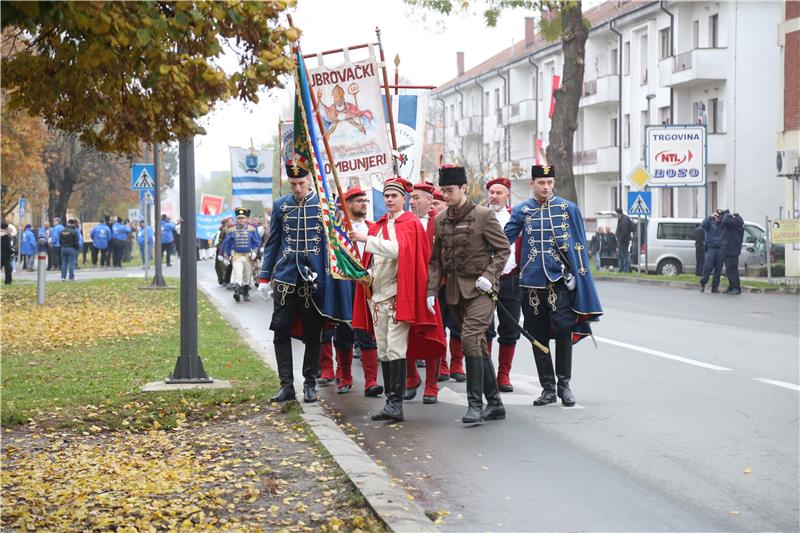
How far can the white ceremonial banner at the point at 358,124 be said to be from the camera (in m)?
10.2

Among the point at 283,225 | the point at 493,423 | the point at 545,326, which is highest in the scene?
the point at 283,225

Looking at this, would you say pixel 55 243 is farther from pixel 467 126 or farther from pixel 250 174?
pixel 467 126

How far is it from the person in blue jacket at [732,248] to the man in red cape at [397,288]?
17.3 meters

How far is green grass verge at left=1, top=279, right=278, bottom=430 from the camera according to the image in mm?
9688

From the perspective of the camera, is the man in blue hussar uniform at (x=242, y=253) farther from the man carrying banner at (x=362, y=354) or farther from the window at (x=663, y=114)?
the window at (x=663, y=114)

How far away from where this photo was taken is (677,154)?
3369cm

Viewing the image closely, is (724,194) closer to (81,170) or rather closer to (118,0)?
(81,170)

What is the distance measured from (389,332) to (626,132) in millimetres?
50120

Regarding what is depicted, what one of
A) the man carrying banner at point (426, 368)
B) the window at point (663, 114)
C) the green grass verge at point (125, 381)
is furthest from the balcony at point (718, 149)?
the man carrying banner at point (426, 368)

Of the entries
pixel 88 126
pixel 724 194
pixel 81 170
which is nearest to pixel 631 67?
pixel 724 194

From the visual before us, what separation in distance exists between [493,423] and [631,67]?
163 ft

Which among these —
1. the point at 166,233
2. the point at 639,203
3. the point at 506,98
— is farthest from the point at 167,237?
the point at 506,98

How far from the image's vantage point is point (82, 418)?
31.3ft

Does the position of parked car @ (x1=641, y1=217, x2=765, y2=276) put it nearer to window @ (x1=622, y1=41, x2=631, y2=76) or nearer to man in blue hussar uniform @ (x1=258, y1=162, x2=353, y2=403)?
window @ (x1=622, y1=41, x2=631, y2=76)
